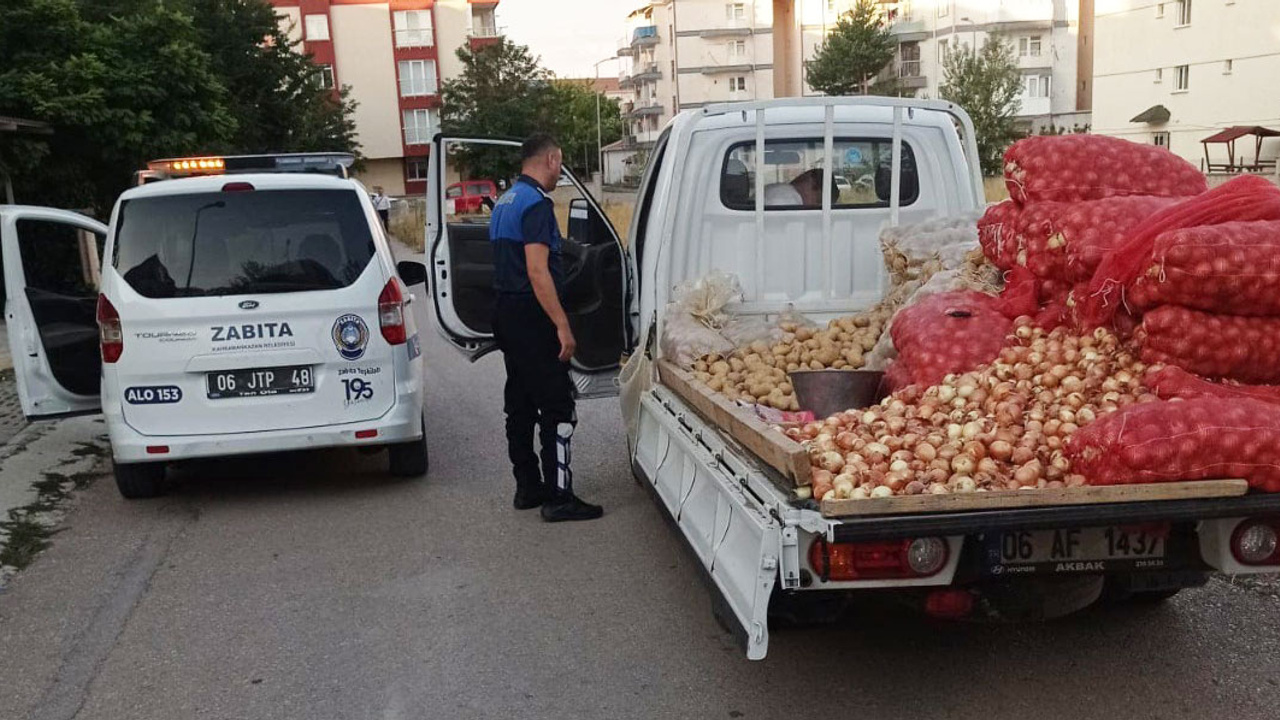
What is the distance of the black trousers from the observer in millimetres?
6438

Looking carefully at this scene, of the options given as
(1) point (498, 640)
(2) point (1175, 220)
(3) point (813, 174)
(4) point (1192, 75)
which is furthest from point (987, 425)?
(4) point (1192, 75)

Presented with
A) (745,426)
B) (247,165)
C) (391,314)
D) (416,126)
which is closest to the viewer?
(745,426)

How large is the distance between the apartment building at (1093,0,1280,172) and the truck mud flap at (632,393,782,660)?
144 ft

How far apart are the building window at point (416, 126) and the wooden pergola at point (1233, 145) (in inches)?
1885

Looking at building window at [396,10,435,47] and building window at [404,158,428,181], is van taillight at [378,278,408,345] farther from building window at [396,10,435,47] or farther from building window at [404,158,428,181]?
building window at [404,158,428,181]

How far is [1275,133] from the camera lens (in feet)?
138

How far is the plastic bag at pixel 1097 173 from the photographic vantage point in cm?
514

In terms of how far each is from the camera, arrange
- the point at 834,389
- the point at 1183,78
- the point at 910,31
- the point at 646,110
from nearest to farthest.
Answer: the point at 834,389 → the point at 1183,78 → the point at 910,31 → the point at 646,110

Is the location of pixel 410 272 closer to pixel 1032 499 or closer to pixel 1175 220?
pixel 1175 220

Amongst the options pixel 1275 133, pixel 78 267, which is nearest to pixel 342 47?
pixel 1275 133

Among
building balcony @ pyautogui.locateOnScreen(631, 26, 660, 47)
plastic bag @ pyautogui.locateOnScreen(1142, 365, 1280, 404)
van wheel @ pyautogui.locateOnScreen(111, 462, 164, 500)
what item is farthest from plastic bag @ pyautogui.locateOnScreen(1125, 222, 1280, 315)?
building balcony @ pyautogui.locateOnScreen(631, 26, 660, 47)

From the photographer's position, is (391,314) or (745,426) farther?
(391,314)

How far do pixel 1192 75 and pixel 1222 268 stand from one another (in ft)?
174

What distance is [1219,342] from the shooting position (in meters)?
3.96
